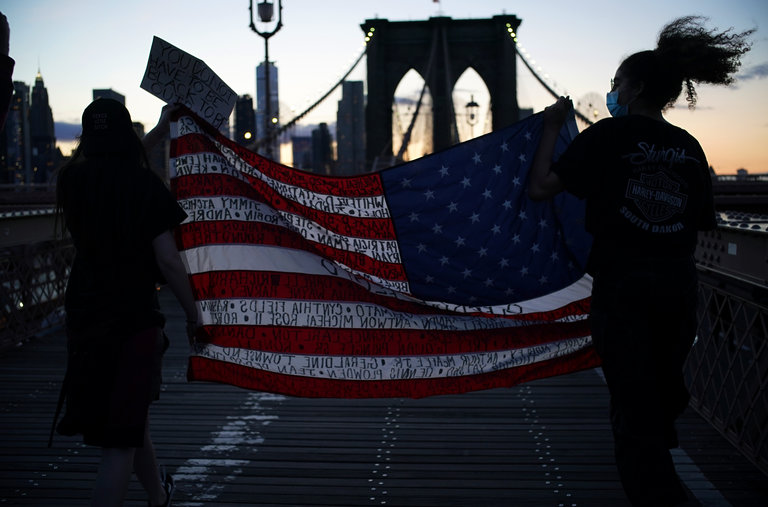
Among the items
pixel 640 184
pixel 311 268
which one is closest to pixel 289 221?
pixel 311 268

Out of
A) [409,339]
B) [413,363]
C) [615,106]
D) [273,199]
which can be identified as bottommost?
[413,363]

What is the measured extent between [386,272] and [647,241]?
4.72 feet

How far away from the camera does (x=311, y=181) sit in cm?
411

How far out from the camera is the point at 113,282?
9.64ft

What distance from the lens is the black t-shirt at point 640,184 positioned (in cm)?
293

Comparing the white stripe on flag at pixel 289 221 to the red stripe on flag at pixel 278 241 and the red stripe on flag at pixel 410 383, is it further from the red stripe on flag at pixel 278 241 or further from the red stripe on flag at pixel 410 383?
the red stripe on flag at pixel 410 383

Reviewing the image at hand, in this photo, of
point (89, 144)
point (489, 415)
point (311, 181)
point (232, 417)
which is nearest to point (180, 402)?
point (232, 417)

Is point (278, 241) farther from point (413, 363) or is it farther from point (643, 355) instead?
point (643, 355)

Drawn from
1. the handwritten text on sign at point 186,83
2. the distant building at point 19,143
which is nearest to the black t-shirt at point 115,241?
the handwritten text on sign at point 186,83

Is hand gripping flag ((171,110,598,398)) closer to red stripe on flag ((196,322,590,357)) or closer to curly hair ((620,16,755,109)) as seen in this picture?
red stripe on flag ((196,322,590,357))

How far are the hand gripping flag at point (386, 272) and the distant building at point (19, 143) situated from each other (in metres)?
146

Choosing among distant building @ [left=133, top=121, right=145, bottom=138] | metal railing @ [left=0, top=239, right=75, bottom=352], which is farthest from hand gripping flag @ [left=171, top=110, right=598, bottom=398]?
metal railing @ [left=0, top=239, right=75, bottom=352]

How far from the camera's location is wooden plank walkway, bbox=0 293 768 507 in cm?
412

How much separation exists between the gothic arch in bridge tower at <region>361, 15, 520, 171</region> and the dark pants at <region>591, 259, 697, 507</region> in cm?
5836
